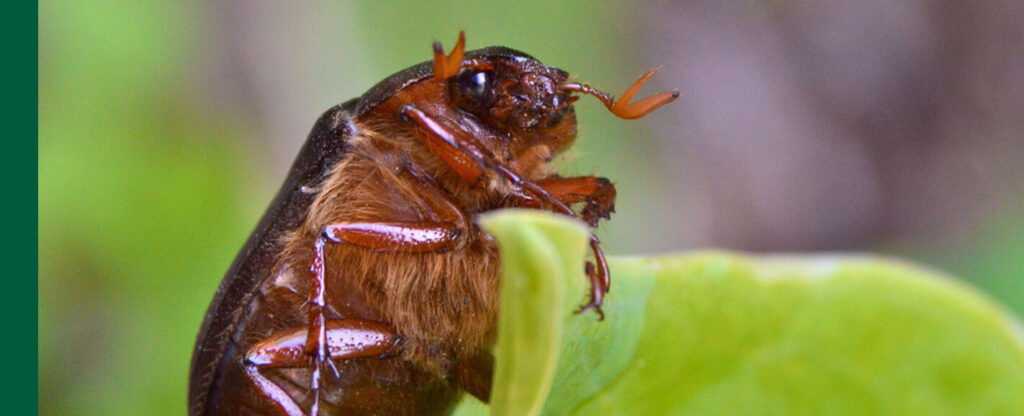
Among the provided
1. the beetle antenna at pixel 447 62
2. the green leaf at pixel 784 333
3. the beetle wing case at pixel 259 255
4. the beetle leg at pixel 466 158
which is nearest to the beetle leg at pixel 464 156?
the beetle leg at pixel 466 158

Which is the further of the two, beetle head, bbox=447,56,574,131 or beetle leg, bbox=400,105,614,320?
beetle head, bbox=447,56,574,131

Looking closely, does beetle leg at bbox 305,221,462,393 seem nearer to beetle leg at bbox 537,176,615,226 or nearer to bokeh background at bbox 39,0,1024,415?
beetle leg at bbox 537,176,615,226

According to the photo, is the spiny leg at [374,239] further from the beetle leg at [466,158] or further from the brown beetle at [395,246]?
the beetle leg at [466,158]

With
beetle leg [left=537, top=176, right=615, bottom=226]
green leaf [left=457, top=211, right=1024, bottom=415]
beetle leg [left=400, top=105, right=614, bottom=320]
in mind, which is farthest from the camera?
beetle leg [left=537, top=176, right=615, bottom=226]

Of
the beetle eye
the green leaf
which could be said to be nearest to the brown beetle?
the beetle eye

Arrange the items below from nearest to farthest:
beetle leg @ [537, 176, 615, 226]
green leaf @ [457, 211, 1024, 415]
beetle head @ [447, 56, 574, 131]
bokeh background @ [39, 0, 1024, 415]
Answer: green leaf @ [457, 211, 1024, 415], beetle leg @ [537, 176, 615, 226], beetle head @ [447, 56, 574, 131], bokeh background @ [39, 0, 1024, 415]

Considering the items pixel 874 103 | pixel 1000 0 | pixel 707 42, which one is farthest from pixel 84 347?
pixel 1000 0

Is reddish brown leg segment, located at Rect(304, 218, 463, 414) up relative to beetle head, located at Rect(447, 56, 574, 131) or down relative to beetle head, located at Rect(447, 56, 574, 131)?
down
